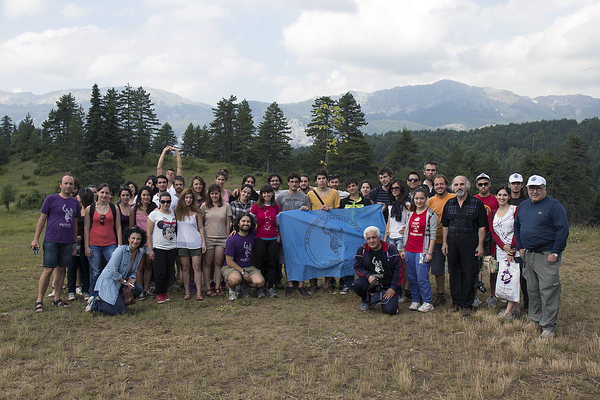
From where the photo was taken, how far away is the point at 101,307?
647cm

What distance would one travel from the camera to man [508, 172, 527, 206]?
6469mm

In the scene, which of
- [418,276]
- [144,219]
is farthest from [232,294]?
[418,276]

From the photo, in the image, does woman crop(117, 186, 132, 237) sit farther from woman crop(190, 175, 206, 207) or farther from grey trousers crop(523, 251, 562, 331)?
grey trousers crop(523, 251, 562, 331)

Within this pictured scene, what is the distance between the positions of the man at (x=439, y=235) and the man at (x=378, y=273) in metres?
0.76

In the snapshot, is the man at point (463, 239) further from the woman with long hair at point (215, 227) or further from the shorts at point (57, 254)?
the shorts at point (57, 254)

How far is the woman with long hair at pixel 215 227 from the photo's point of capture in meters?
7.53

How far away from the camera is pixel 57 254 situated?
673 centimetres

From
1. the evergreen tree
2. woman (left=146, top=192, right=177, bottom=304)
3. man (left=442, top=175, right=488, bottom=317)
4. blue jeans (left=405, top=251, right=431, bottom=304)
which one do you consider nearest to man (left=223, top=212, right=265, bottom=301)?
woman (left=146, top=192, right=177, bottom=304)

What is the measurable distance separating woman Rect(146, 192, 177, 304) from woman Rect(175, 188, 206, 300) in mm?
156

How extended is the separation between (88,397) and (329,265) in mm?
5093

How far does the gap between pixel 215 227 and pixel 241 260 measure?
0.87 metres

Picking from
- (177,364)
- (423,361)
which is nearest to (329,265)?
(423,361)

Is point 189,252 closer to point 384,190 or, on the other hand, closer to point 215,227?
point 215,227

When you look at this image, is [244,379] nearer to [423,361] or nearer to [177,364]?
[177,364]
